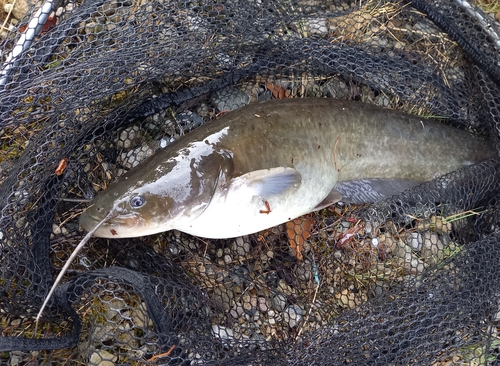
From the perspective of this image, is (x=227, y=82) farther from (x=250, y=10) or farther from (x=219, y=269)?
(x=219, y=269)

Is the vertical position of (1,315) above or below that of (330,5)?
below

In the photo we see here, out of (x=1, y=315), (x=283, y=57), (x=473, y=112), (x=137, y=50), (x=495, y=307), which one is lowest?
(x=495, y=307)

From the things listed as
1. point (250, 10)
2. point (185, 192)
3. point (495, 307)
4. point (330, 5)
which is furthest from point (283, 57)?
point (495, 307)

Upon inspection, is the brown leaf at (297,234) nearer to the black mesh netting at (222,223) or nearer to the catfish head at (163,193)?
the black mesh netting at (222,223)

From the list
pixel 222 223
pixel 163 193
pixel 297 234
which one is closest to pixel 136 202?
pixel 163 193

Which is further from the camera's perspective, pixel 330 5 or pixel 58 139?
pixel 330 5

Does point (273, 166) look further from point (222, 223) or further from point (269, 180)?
point (222, 223)

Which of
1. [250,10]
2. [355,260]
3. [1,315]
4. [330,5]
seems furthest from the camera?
[330,5]
